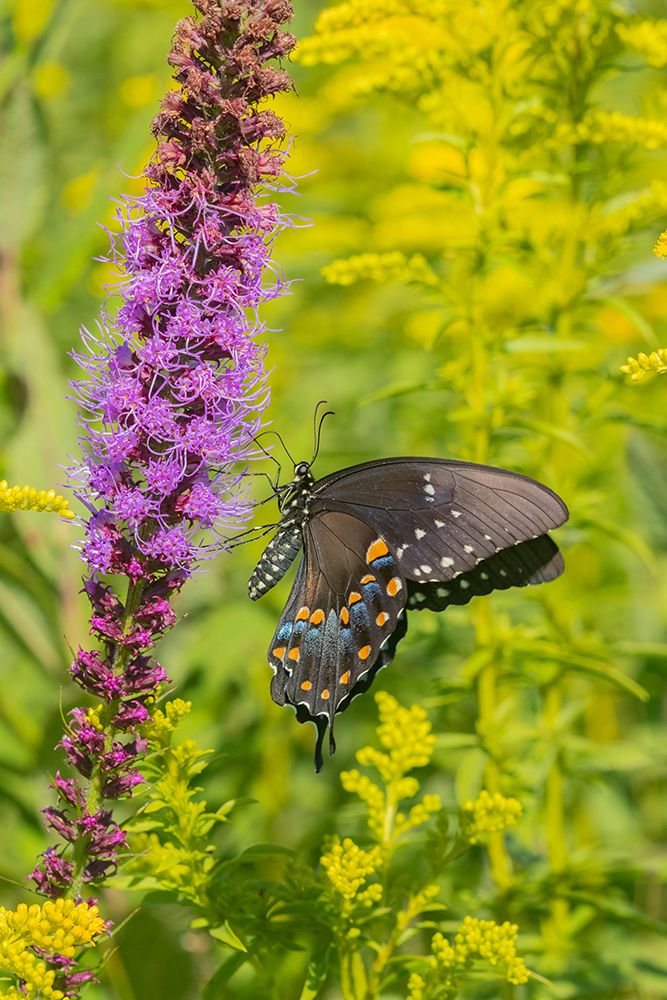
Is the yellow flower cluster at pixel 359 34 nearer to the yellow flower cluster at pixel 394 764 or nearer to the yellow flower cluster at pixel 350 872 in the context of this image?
the yellow flower cluster at pixel 394 764

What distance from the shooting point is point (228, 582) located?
455 cm

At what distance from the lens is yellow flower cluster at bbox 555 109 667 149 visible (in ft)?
9.87

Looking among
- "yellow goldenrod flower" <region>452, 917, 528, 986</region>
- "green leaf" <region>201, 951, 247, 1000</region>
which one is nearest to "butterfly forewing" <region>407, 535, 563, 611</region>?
"yellow goldenrod flower" <region>452, 917, 528, 986</region>

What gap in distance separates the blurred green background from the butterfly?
24 centimetres

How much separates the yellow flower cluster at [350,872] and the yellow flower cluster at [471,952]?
0.16 m

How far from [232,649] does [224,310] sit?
1.86 metres

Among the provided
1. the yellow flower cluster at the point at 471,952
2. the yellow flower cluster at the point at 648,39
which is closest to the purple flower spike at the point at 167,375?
the yellow flower cluster at the point at 471,952

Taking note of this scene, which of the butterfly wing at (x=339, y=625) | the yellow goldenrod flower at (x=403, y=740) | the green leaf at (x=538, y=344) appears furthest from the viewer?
the green leaf at (x=538, y=344)

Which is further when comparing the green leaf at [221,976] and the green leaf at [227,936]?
the green leaf at [221,976]

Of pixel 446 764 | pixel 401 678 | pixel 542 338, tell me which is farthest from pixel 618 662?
pixel 542 338

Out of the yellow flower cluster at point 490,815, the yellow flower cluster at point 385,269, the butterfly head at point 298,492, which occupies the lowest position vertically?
the yellow flower cluster at point 490,815

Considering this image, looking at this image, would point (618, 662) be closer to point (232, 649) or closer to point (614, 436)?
point (614, 436)

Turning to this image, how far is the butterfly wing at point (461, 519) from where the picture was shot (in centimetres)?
269

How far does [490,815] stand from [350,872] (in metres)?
0.35
